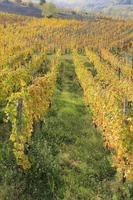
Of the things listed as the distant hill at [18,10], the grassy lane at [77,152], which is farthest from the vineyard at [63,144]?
the distant hill at [18,10]

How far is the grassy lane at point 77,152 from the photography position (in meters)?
18.3

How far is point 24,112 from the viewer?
19.6 m

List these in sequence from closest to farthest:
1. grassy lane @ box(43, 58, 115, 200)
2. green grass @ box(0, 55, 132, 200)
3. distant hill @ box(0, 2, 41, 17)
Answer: green grass @ box(0, 55, 132, 200) → grassy lane @ box(43, 58, 115, 200) → distant hill @ box(0, 2, 41, 17)

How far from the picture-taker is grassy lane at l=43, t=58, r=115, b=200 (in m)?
18.3

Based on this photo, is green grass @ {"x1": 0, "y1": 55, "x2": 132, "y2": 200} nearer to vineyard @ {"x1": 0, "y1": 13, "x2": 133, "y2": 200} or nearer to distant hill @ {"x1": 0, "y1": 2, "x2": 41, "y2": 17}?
vineyard @ {"x1": 0, "y1": 13, "x2": 133, "y2": 200}

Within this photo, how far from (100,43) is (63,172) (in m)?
65.0

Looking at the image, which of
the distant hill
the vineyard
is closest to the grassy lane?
the vineyard

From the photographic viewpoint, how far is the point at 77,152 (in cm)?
2236

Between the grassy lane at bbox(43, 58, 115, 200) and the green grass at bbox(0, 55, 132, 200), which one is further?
the grassy lane at bbox(43, 58, 115, 200)

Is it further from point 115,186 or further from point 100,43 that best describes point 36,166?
point 100,43

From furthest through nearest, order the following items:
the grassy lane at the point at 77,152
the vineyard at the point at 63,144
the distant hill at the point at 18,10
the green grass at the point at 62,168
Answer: the distant hill at the point at 18,10 < the grassy lane at the point at 77,152 < the vineyard at the point at 63,144 < the green grass at the point at 62,168

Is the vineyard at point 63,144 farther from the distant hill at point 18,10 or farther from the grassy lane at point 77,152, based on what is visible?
the distant hill at point 18,10

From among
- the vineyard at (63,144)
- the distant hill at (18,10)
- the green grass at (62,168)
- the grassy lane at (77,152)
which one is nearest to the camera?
the green grass at (62,168)

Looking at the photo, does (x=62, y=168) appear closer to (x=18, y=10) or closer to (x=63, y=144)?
(x=63, y=144)
